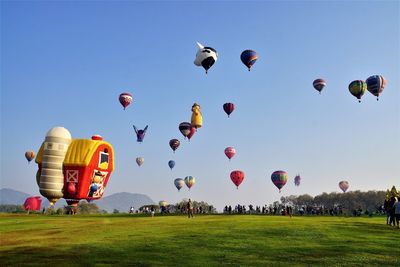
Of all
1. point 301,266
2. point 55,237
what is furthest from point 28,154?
point 301,266

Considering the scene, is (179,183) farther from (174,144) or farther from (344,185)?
(344,185)

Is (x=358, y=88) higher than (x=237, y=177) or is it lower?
higher

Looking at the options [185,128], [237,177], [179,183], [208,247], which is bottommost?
[208,247]

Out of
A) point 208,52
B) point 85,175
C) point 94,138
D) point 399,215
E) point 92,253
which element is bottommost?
point 92,253

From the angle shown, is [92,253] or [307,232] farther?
[307,232]

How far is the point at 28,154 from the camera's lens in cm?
9631

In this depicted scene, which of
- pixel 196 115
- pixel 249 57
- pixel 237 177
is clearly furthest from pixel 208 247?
pixel 237 177

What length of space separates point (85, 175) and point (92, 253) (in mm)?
42198

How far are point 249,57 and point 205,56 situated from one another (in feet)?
36.8

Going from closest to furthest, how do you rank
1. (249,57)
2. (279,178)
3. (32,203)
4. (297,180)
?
(249,57)
(32,203)
(279,178)
(297,180)

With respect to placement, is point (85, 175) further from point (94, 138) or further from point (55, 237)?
point (55, 237)

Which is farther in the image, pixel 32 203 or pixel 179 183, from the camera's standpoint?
pixel 179 183

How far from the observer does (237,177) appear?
81.0 meters

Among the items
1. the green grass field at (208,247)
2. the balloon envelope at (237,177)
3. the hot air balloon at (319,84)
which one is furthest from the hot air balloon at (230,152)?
the green grass field at (208,247)
